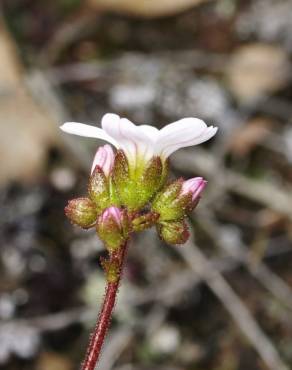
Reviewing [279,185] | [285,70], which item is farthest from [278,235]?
[285,70]

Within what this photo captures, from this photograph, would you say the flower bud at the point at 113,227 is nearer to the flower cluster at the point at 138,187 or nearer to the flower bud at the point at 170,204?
the flower cluster at the point at 138,187

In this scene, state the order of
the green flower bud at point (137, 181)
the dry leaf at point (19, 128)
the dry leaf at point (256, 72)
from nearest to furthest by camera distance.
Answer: the green flower bud at point (137, 181)
the dry leaf at point (19, 128)
the dry leaf at point (256, 72)

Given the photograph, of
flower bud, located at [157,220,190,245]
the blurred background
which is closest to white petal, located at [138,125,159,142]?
flower bud, located at [157,220,190,245]

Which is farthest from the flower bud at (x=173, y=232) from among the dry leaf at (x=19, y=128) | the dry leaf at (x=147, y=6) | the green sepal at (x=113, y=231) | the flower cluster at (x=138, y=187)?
the dry leaf at (x=147, y=6)

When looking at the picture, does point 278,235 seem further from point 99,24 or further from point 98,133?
point 98,133

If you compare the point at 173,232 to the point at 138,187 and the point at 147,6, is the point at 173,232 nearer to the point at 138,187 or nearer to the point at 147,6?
the point at 138,187

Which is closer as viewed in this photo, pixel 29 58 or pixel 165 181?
pixel 165 181
